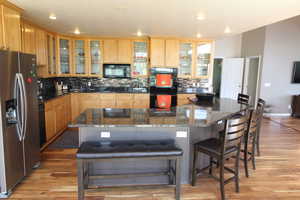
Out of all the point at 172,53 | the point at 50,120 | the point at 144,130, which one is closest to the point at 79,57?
the point at 50,120

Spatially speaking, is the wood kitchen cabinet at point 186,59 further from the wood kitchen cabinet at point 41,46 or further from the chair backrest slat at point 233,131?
the chair backrest slat at point 233,131

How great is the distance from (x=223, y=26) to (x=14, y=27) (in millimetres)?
3661

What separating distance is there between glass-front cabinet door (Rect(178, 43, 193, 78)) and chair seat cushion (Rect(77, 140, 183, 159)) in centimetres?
386

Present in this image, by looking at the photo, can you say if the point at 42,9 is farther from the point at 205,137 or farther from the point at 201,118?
the point at 205,137

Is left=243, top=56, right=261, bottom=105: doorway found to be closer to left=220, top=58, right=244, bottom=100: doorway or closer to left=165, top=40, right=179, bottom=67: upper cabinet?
left=220, top=58, right=244, bottom=100: doorway

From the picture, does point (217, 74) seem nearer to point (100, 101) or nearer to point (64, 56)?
point (100, 101)

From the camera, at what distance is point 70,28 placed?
15.1 ft

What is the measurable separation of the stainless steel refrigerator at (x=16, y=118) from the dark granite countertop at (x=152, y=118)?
30.6 inches

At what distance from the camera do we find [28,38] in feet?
13.0

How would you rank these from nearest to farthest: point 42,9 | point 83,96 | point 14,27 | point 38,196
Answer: point 38,196
point 14,27
point 42,9
point 83,96

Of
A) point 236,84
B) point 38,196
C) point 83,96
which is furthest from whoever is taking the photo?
point 236,84

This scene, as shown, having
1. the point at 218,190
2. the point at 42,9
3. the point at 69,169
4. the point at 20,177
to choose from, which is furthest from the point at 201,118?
the point at 42,9

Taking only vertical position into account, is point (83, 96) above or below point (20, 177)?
above

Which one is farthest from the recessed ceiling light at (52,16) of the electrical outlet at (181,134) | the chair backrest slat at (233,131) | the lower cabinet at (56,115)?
the chair backrest slat at (233,131)
